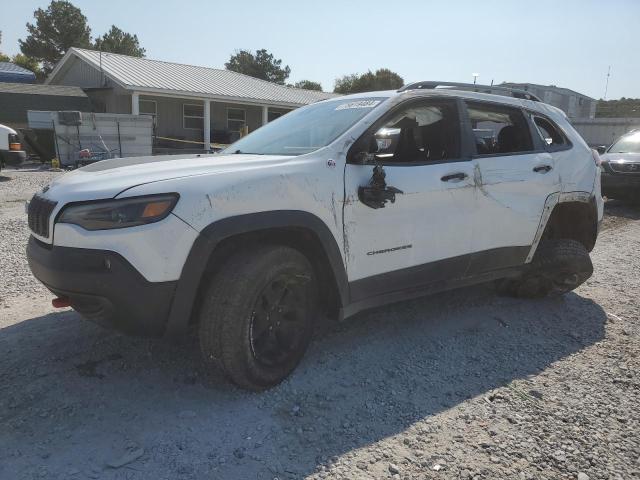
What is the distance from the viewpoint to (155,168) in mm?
3080

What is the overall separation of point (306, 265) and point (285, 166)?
0.59 metres

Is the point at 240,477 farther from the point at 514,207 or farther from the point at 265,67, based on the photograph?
the point at 265,67

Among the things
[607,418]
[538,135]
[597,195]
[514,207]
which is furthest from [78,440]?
[597,195]

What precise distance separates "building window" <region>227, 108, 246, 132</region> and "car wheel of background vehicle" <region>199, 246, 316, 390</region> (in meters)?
24.8

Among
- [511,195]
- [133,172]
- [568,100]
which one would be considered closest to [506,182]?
[511,195]

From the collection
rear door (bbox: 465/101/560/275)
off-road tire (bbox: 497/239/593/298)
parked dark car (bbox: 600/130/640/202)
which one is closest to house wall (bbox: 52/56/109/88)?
parked dark car (bbox: 600/130/640/202)

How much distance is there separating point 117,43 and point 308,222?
61296 millimetres

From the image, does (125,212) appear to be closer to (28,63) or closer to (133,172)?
(133,172)

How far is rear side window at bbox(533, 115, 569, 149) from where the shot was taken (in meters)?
4.73

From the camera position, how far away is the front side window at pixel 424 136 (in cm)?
394

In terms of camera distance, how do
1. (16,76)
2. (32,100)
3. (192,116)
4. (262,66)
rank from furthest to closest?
(262,66) → (16,76) → (192,116) → (32,100)

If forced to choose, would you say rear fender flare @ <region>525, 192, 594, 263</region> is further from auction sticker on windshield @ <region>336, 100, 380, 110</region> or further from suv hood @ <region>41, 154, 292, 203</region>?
suv hood @ <region>41, 154, 292, 203</region>

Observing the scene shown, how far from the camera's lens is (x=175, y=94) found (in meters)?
22.0

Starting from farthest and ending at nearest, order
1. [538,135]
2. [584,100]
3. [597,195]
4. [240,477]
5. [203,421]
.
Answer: [584,100]
[597,195]
[538,135]
[203,421]
[240,477]
